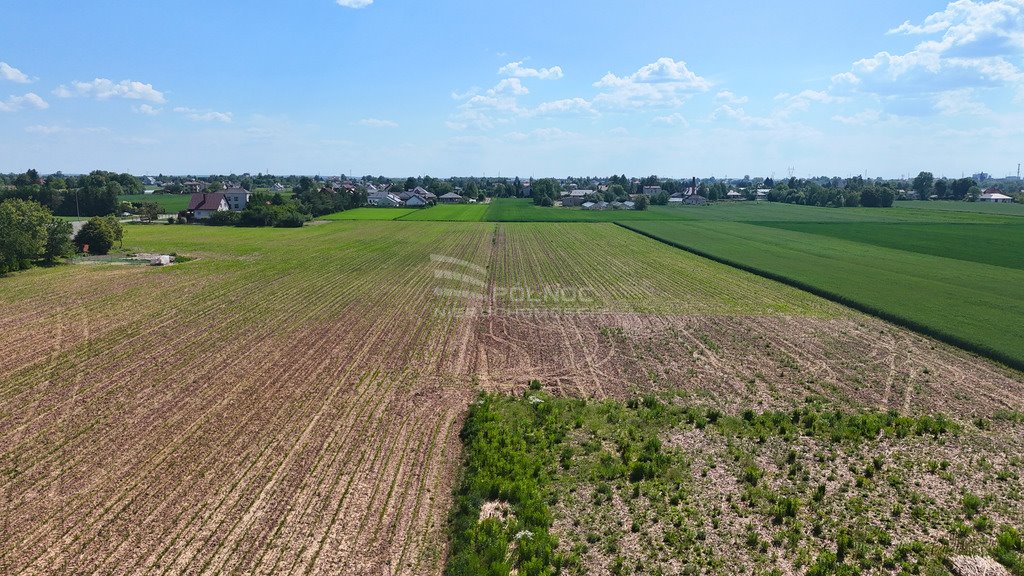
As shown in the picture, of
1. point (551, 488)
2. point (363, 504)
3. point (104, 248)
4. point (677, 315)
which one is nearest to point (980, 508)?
point (551, 488)

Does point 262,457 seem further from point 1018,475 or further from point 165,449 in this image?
point 1018,475

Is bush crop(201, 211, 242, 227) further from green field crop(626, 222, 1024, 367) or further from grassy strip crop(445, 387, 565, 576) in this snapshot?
grassy strip crop(445, 387, 565, 576)

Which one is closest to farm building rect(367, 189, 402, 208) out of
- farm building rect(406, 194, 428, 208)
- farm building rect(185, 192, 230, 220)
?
farm building rect(406, 194, 428, 208)

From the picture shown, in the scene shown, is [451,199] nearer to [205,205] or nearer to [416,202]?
[416,202]

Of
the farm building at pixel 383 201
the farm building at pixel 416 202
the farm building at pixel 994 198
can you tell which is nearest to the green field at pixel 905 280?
the farm building at pixel 416 202

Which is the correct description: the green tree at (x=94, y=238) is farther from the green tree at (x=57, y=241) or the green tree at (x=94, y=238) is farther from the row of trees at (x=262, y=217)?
the row of trees at (x=262, y=217)

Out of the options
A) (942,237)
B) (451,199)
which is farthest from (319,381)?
(451,199)

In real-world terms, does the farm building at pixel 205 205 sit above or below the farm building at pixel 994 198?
below
